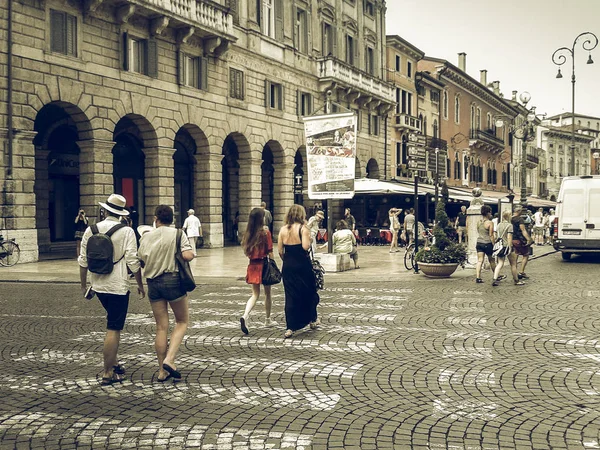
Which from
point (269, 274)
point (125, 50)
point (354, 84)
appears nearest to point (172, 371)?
point (269, 274)

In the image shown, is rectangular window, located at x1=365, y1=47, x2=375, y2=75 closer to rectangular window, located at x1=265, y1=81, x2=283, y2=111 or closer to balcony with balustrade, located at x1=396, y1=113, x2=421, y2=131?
balcony with balustrade, located at x1=396, y1=113, x2=421, y2=131

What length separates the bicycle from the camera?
17.5 metres

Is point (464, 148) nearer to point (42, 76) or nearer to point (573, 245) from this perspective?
point (573, 245)

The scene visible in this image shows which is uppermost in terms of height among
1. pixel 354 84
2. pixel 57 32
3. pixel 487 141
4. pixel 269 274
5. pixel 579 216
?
pixel 354 84

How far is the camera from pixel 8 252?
17.6 meters

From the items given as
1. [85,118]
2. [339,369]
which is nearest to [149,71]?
[85,118]

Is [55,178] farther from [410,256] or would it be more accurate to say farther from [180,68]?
[410,256]

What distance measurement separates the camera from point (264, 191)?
111ft

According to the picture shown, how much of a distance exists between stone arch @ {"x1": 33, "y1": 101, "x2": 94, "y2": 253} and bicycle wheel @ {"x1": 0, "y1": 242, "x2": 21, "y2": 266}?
165 inches

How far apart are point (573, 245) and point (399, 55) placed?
26.5 meters

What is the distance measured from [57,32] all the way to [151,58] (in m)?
3.90

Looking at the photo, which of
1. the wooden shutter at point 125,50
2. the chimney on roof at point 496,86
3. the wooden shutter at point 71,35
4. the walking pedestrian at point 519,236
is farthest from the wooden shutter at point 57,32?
the chimney on roof at point 496,86

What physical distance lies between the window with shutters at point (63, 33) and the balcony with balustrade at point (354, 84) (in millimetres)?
14842

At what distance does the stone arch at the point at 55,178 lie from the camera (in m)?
22.1
